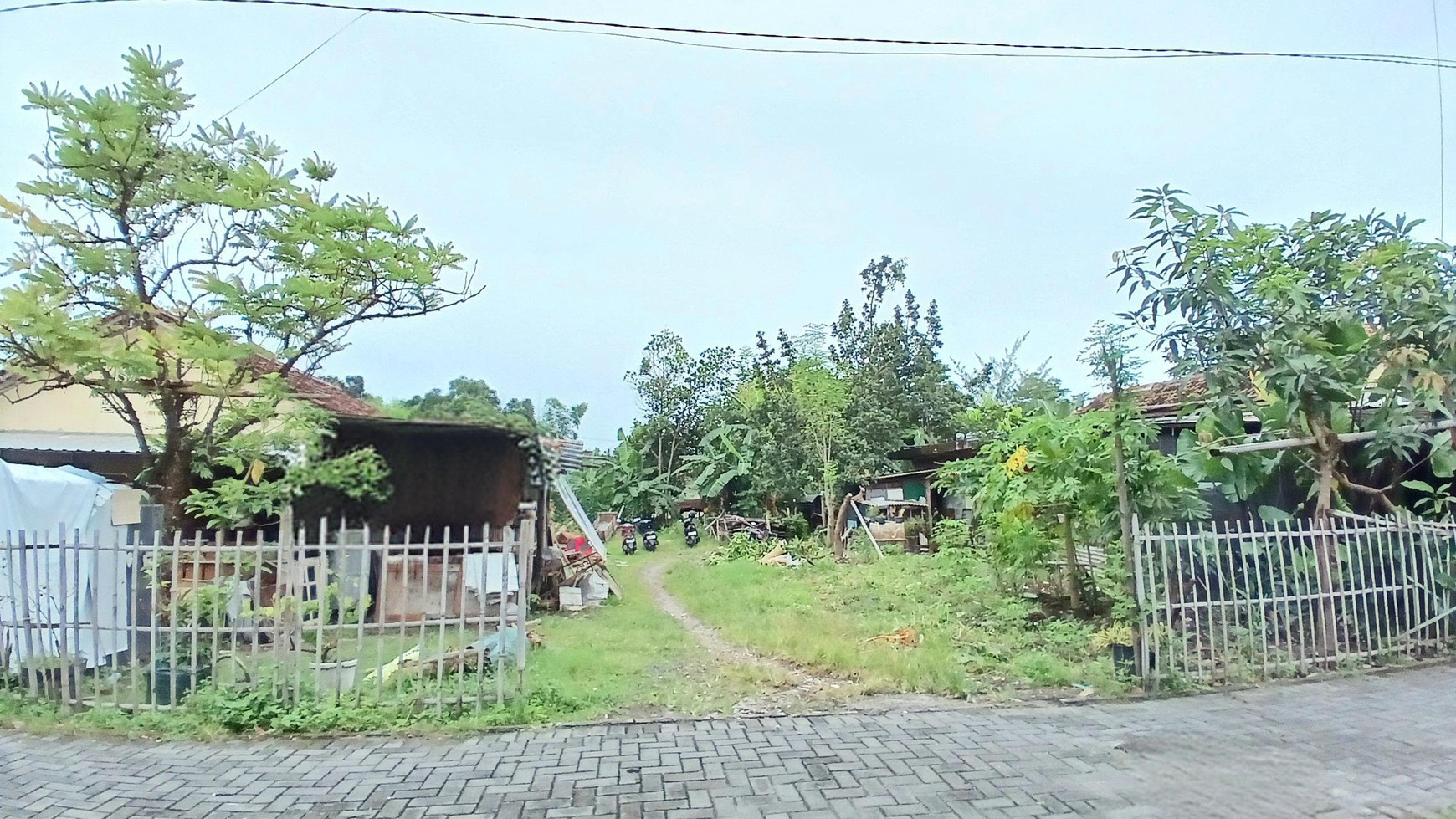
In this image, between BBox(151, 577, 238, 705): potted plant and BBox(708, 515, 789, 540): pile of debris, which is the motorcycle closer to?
BBox(708, 515, 789, 540): pile of debris

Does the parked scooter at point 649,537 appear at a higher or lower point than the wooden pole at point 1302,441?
lower

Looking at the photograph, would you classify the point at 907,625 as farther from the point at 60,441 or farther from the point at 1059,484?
the point at 60,441

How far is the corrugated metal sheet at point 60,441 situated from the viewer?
15.9 ft

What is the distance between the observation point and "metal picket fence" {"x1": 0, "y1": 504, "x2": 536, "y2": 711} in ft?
14.6

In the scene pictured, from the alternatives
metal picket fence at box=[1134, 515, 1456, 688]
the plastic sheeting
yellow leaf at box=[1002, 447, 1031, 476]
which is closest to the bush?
yellow leaf at box=[1002, 447, 1031, 476]

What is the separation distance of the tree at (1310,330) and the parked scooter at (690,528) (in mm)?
10731

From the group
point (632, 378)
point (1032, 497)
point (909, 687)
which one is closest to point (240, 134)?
point (632, 378)

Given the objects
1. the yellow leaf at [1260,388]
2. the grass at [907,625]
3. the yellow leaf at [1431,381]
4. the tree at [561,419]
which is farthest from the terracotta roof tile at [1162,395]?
the tree at [561,419]

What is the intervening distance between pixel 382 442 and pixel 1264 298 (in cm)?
705

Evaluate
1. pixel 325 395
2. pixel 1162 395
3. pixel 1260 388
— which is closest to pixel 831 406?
pixel 1162 395

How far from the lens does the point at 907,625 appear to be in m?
8.25

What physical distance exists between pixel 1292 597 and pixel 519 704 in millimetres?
5640

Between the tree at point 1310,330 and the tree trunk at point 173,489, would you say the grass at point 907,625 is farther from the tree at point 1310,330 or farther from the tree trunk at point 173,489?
the tree trunk at point 173,489

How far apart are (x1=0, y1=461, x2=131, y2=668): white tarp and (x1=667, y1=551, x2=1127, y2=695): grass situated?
5.02 metres
